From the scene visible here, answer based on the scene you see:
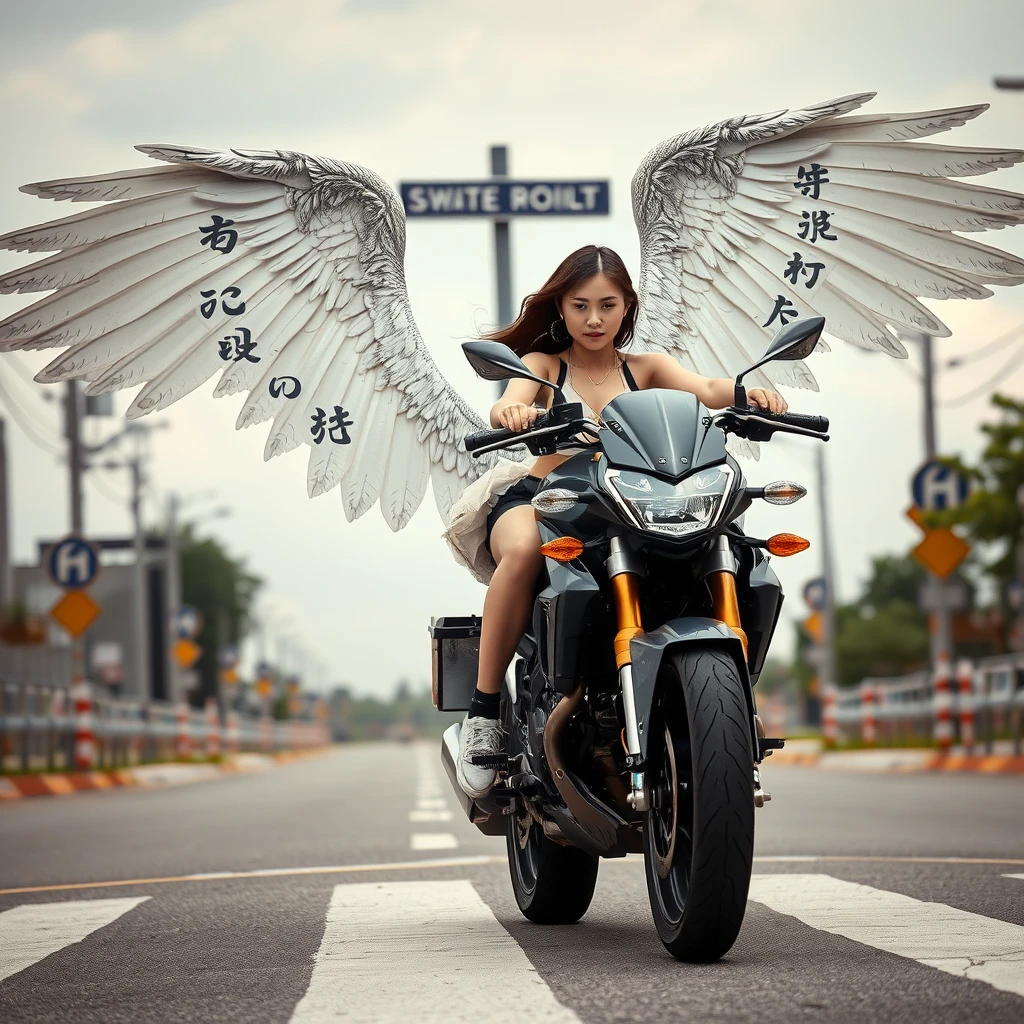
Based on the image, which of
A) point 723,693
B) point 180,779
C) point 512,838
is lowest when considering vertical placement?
point 180,779

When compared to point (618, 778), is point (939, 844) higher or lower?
lower

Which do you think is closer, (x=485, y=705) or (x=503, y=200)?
(x=485, y=705)

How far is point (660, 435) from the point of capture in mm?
4168

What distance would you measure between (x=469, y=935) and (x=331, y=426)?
6.03ft

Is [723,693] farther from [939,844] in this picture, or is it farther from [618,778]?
[939,844]

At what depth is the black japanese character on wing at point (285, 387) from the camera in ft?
19.0

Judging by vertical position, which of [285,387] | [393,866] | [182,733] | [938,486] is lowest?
[182,733]

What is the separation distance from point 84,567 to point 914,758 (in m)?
10.8

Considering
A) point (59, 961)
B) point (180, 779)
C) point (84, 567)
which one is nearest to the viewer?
point (59, 961)

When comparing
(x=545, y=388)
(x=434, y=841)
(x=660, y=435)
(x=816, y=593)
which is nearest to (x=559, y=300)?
(x=545, y=388)

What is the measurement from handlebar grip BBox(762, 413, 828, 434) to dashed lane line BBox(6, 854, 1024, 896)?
2.94 meters

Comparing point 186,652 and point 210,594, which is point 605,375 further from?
point 210,594

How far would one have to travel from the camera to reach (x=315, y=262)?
5.92 meters

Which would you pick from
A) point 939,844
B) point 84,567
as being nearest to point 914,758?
point 84,567
